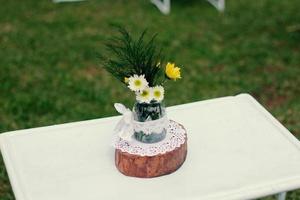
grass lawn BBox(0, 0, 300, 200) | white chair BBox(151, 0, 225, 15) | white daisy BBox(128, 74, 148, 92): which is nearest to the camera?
white daisy BBox(128, 74, 148, 92)

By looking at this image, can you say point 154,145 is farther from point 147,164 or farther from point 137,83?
point 137,83

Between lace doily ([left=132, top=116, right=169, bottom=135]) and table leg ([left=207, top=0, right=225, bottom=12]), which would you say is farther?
table leg ([left=207, top=0, right=225, bottom=12])

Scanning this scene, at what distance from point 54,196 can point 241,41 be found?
315 cm

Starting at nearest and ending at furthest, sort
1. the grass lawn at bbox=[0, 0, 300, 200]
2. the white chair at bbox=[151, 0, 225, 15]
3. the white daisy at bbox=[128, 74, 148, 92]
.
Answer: the white daisy at bbox=[128, 74, 148, 92] < the grass lawn at bbox=[0, 0, 300, 200] < the white chair at bbox=[151, 0, 225, 15]

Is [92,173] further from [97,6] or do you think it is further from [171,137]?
[97,6]

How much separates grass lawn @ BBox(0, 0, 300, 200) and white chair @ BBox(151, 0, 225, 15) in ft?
0.20

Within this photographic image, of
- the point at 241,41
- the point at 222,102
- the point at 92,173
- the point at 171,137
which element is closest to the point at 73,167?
the point at 92,173

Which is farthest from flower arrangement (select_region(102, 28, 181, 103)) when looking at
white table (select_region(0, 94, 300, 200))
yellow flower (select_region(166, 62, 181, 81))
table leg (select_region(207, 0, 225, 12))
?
table leg (select_region(207, 0, 225, 12))

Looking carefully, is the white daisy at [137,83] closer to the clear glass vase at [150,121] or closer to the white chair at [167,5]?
the clear glass vase at [150,121]

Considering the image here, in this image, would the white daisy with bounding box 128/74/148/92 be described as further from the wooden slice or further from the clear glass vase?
the wooden slice

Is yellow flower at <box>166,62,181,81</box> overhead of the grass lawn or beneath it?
overhead

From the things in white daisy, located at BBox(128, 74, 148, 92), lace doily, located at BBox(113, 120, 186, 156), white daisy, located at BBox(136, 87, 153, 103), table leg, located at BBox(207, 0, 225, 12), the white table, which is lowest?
table leg, located at BBox(207, 0, 225, 12)

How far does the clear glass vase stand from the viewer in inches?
83.0

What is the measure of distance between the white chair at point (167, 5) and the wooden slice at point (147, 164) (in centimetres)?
343
